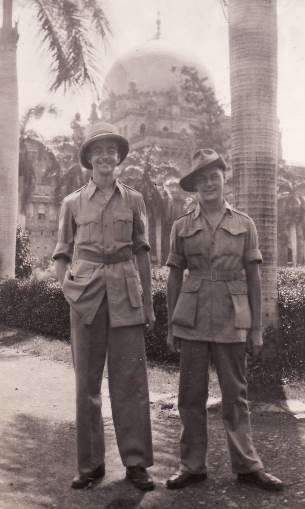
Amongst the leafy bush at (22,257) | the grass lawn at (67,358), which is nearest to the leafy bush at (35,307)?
the grass lawn at (67,358)

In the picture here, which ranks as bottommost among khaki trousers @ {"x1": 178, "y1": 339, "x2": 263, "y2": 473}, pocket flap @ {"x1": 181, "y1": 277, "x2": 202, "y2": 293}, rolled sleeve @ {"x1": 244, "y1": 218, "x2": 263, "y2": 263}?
khaki trousers @ {"x1": 178, "y1": 339, "x2": 263, "y2": 473}

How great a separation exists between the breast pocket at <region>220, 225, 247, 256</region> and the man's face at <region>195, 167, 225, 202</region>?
216mm

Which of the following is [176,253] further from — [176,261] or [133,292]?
[133,292]

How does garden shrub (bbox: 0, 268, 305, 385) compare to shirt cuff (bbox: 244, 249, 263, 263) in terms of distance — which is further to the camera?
garden shrub (bbox: 0, 268, 305, 385)

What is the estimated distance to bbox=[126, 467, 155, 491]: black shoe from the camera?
3.61 metres

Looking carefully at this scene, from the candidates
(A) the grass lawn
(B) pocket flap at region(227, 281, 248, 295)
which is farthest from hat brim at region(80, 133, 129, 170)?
(A) the grass lawn

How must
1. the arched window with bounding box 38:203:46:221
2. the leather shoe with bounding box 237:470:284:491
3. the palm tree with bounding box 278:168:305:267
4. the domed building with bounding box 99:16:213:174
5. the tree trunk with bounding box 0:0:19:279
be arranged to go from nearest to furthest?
the leather shoe with bounding box 237:470:284:491 < the tree trunk with bounding box 0:0:19:279 < the palm tree with bounding box 278:168:305:267 < the arched window with bounding box 38:203:46:221 < the domed building with bounding box 99:16:213:174

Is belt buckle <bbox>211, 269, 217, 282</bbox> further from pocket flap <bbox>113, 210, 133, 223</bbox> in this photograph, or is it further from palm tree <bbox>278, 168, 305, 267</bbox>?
palm tree <bbox>278, 168, 305, 267</bbox>

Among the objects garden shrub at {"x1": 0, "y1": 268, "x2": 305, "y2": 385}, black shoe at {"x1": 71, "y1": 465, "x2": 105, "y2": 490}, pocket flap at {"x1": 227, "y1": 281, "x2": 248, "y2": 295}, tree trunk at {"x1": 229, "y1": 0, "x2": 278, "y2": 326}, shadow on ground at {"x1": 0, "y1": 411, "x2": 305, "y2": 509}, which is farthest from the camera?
garden shrub at {"x1": 0, "y1": 268, "x2": 305, "y2": 385}

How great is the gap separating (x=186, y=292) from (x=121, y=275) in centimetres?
44

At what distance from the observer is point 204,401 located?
3.80 m

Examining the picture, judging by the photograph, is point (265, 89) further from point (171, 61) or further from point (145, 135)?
point (171, 61)

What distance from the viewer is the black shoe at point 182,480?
3.64 m

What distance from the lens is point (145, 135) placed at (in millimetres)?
48000
